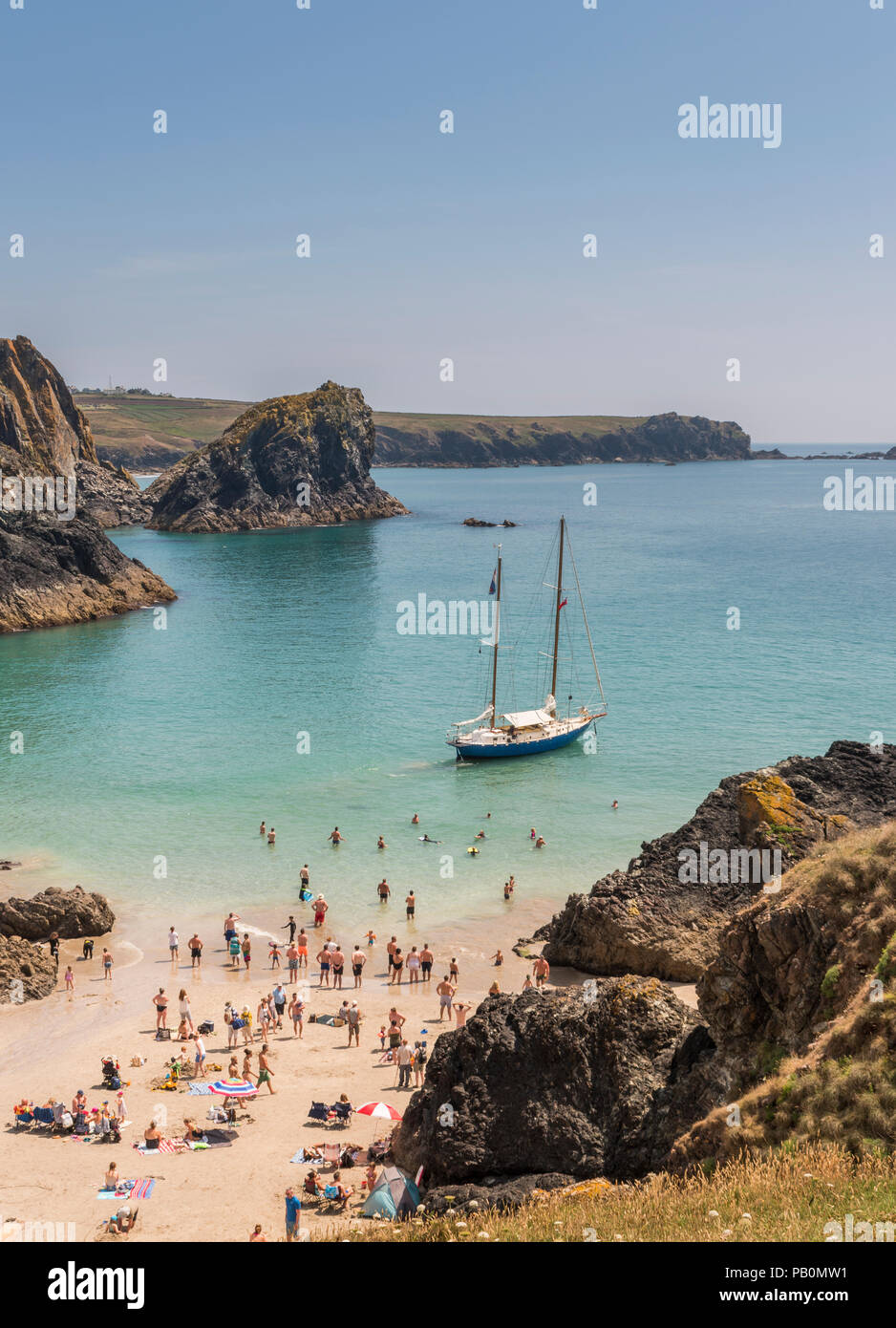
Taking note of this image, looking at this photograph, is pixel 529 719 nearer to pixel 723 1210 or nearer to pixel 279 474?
pixel 723 1210

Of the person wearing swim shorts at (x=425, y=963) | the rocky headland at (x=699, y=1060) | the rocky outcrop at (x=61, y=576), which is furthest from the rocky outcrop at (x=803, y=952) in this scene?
the rocky outcrop at (x=61, y=576)

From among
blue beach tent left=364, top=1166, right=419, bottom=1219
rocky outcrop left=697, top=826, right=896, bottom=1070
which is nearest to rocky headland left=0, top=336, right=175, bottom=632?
blue beach tent left=364, top=1166, right=419, bottom=1219

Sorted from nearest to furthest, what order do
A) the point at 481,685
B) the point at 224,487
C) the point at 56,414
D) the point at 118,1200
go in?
the point at 118,1200
the point at 481,685
the point at 56,414
the point at 224,487

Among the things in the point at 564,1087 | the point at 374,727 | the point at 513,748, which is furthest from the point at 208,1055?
the point at 374,727

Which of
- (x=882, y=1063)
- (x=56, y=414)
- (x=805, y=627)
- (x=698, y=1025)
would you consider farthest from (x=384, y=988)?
(x=56, y=414)

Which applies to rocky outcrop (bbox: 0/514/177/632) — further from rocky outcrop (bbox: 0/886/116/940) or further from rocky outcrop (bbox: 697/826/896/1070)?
rocky outcrop (bbox: 697/826/896/1070)

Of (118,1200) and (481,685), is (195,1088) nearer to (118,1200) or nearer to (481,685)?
(118,1200)
